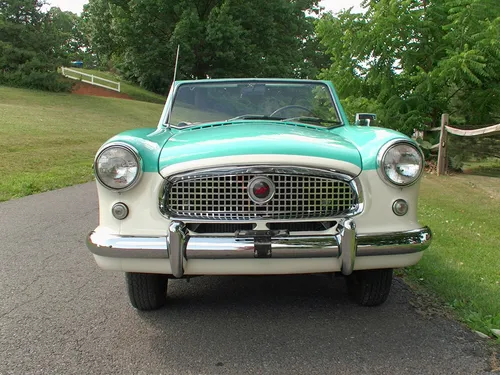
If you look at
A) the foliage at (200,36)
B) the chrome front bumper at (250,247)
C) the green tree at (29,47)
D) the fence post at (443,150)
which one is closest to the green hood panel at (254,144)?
the chrome front bumper at (250,247)

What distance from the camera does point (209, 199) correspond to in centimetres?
277

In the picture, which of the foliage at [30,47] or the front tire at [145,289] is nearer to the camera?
the front tire at [145,289]

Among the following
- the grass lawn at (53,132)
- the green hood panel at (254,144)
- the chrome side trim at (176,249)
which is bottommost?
the grass lawn at (53,132)

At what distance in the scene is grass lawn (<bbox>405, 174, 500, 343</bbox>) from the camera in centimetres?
319

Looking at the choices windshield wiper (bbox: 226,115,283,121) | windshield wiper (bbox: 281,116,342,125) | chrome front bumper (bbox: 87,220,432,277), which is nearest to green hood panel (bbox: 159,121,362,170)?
chrome front bumper (bbox: 87,220,432,277)

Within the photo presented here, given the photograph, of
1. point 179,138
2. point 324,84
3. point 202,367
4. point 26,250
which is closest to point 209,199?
point 179,138

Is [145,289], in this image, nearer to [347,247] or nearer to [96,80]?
[347,247]

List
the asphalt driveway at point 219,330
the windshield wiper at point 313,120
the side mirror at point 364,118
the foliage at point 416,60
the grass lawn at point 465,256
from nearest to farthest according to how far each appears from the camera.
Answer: the asphalt driveway at point 219,330 → the grass lawn at point 465,256 → the windshield wiper at point 313,120 → the side mirror at point 364,118 → the foliage at point 416,60

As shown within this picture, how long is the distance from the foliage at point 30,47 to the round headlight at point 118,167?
32271 mm

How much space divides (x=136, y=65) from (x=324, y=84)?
3390 centimetres

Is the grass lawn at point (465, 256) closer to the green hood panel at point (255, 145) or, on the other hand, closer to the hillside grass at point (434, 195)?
the hillside grass at point (434, 195)

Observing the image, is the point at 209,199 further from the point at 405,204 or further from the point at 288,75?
the point at 288,75

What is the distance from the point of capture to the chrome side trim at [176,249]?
2.60 meters

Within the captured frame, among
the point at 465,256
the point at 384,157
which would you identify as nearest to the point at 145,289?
the point at 384,157
